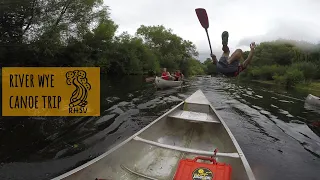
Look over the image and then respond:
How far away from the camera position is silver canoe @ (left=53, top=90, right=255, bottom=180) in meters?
4.90

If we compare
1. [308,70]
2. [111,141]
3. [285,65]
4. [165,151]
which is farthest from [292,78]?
[165,151]

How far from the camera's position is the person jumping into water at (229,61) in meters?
5.31

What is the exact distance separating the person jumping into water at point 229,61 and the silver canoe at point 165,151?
1.75m

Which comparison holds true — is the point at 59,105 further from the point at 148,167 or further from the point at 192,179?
the point at 192,179

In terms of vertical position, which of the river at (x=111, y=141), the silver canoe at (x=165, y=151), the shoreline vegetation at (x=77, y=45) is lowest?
the river at (x=111, y=141)

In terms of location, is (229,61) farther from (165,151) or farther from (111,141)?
(111,141)

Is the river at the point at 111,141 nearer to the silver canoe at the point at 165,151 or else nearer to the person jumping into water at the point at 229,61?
the silver canoe at the point at 165,151

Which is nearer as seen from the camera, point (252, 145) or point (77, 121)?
point (252, 145)

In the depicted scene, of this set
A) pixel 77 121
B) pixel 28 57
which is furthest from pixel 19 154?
pixel 28 57

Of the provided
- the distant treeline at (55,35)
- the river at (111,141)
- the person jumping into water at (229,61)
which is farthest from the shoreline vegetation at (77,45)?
the person jumping into water at (229,61)

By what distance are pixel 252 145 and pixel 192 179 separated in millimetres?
5425

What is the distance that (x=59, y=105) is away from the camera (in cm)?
1319

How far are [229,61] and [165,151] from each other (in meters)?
2.91

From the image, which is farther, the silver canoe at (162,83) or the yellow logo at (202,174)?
the silver canoe at (162,83)
